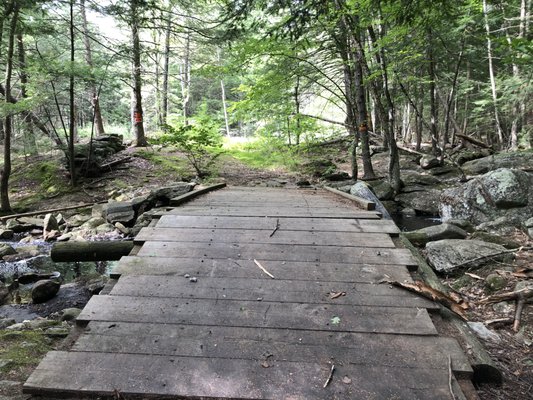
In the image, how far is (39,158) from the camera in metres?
14.6

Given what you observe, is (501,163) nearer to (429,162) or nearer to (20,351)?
(429,162)

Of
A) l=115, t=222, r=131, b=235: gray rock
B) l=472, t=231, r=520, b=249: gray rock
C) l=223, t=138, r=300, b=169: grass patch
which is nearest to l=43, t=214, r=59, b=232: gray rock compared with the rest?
l=115, t=222, r=131, b=235: gray rock

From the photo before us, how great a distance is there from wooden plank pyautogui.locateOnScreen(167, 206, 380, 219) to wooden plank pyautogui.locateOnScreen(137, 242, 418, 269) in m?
1.15

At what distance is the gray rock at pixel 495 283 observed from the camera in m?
4.06

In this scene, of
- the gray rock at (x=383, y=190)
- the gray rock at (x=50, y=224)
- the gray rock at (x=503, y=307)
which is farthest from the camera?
the gray rock at (x=383, y=190)

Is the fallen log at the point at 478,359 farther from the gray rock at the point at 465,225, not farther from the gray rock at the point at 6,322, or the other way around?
the gray rock at the point at 465,225

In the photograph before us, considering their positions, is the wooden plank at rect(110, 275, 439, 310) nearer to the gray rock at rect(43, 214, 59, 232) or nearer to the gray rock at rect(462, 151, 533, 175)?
the gray rock at rect(43, 214, 59, 232)

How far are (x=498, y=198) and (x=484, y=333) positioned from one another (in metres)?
5.02

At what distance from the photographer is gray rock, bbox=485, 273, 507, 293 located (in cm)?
406

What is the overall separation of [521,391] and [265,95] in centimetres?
1032

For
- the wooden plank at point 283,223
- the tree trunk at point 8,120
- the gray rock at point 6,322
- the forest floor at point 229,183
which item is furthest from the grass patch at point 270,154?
the gray rock at point 6,322

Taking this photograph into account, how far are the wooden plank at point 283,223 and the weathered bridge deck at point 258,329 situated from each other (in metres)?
0.32

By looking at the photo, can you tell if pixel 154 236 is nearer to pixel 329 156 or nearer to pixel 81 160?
pixel 81 160

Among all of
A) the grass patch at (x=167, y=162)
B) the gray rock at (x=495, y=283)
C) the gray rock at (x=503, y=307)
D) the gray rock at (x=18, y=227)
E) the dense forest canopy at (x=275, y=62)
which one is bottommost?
the gray rock at (x=503, y=307)
